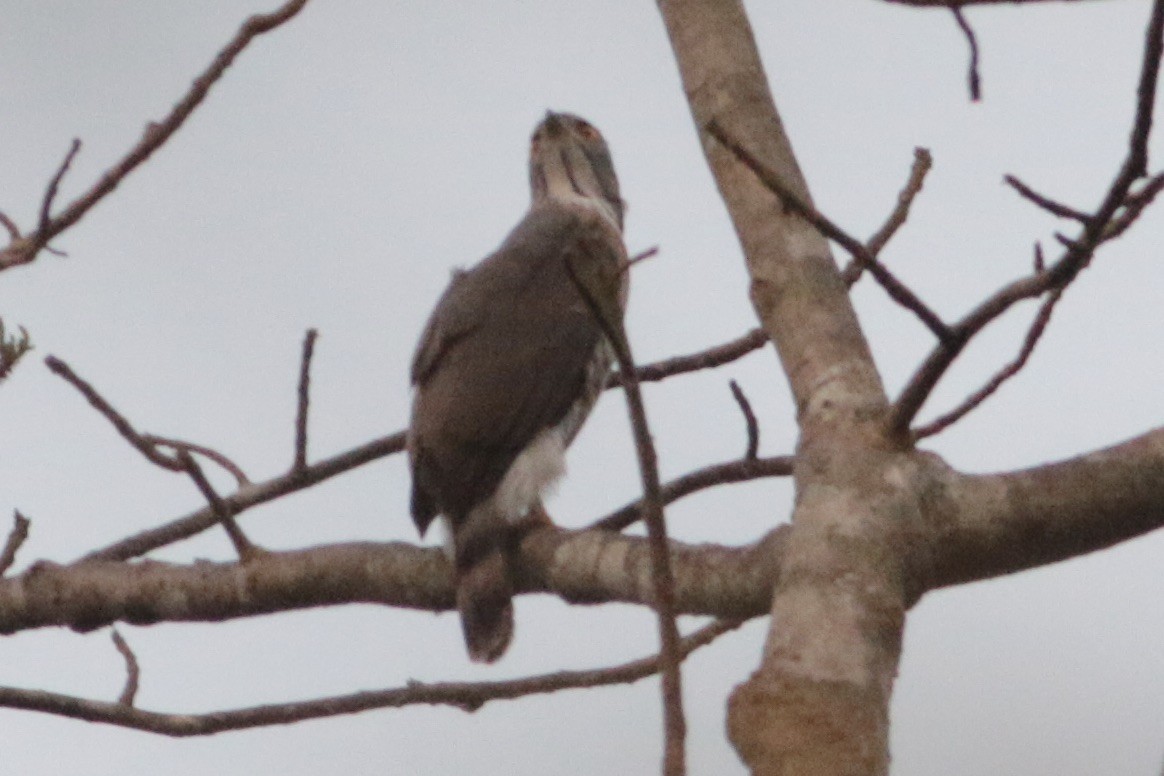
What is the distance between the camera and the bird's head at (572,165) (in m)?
6.12

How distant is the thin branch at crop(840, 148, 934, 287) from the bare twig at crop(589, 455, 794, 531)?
36cm

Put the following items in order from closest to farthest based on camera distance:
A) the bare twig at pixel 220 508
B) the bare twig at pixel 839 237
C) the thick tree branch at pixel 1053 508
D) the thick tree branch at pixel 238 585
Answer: the bare twig at pixel 839 237 → the thick tree branch at pixel 1053 508 → the bare twig at pixel 220 508 → the thick tree branch at pixel 238 585

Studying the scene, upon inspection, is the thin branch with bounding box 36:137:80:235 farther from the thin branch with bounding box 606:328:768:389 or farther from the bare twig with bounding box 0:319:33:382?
the thin branch with bounding box 606:328:768:389

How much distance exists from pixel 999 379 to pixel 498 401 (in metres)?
2.27

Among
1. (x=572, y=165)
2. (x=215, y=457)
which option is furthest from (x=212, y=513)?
(x=572, y=165)

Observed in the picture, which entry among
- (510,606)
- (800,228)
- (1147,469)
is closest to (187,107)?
(800,228)

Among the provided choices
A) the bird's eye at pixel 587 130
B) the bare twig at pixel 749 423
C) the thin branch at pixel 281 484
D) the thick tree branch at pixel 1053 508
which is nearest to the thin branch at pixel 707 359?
the thin branch at pixel 281 484

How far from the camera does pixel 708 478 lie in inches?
130

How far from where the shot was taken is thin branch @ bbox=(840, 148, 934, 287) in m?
2.89

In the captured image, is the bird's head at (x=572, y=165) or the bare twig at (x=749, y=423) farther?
the bird's head at (x=572, y=165)

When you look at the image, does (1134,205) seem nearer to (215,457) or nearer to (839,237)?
(839,237)

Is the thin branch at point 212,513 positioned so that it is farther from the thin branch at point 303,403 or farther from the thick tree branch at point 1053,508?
the thick tree branch at point 1053,508

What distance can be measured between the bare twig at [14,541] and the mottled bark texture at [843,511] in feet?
4.64

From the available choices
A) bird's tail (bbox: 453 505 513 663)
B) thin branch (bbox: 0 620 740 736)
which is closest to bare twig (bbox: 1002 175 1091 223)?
thin branch (bbox: 0 620 740 736)
